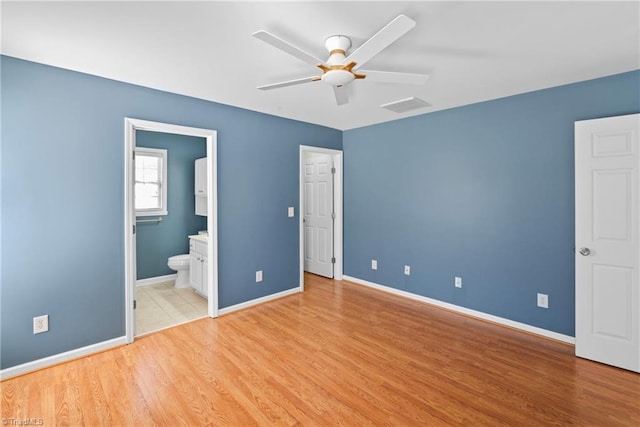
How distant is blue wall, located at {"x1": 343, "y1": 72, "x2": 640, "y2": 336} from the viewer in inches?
116

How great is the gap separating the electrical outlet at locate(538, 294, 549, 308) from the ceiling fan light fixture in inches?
115

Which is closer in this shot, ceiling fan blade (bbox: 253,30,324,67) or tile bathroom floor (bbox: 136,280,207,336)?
ceiling fan blade (bbox: 253,30,324,67)

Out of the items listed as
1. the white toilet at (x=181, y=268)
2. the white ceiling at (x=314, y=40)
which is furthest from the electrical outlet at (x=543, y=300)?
the white toilet at (x=181, y=268)

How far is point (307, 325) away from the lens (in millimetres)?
3355

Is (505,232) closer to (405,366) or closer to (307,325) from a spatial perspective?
(405,366)

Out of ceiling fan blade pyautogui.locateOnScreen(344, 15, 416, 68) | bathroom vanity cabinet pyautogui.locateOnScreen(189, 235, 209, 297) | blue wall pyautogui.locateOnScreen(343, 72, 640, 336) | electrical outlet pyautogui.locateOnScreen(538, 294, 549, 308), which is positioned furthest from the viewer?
bathroom vanity cabinet pyautogui.locateOnScreen(189, 235, 209, 297)

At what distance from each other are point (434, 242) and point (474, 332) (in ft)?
3.84

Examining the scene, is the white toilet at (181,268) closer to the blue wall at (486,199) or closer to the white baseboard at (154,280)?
the white baseboard at (154,280)

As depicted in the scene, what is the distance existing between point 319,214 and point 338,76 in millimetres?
3409

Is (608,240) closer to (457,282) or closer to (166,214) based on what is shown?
(457,282)

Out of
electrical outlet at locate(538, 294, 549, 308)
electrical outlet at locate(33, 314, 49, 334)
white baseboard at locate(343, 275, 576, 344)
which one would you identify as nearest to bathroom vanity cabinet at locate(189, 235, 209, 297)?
electrical outlet at locate(33, 314, 49, 334)

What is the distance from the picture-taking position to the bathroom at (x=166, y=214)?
4.57 m

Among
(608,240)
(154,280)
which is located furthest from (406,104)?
(154,280)

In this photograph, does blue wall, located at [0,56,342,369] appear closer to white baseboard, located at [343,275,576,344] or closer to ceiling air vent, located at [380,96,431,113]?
ceiling air vent, located at [380,96,431,113]
